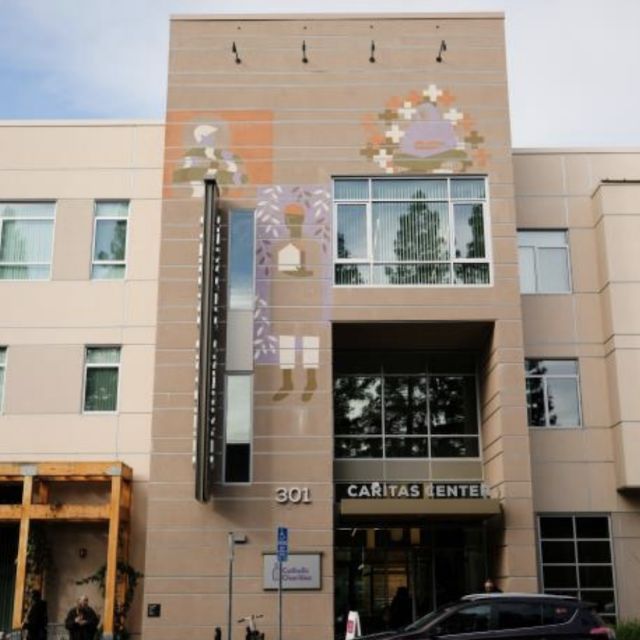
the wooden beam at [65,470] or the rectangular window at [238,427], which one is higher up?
the rectangular window at [238,427]

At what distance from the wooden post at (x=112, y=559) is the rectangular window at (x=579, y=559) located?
31.2 feet

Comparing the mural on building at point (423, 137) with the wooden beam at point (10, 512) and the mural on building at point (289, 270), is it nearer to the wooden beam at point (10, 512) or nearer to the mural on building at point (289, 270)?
the mural on building at point (289, 270)

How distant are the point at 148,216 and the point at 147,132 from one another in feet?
7.39

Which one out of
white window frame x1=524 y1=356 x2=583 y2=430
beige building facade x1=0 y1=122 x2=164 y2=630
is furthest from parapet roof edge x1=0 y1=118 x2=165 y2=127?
white window frame x1=524 y1=356 x2=583 y2=430

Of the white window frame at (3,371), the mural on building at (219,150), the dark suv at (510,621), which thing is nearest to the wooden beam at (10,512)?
the white window frame at (3,371)

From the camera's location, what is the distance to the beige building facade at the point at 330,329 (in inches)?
840

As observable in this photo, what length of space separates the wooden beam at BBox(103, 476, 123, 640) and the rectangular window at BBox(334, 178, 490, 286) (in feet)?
22.4

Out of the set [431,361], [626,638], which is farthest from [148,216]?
[626,638]

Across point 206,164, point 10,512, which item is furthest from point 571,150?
point 10,512

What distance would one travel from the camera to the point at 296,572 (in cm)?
Result: 2075

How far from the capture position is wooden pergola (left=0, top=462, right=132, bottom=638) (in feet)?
68.1

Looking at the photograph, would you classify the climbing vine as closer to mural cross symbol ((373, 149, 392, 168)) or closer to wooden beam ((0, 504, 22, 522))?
wooden beam ((0, 504, 22, 522))

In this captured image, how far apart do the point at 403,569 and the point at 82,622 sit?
7.69m

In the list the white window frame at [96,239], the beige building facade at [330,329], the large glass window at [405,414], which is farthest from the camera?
the white window frame at [96,239]
